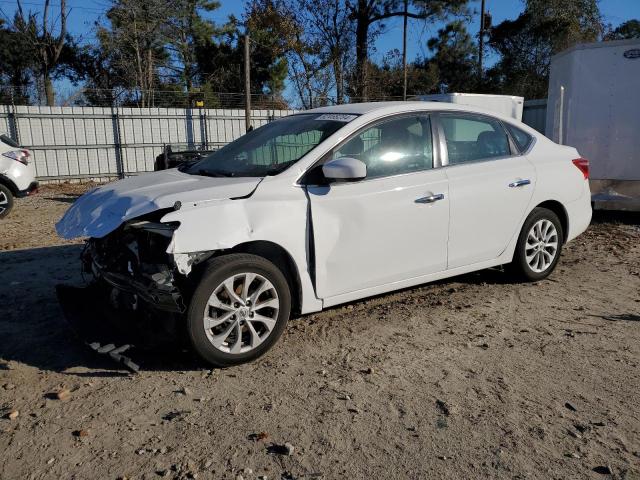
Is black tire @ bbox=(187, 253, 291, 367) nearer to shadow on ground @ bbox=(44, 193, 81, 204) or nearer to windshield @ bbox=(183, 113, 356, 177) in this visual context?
windshield @ bbox=(183, 113, 356, 177)

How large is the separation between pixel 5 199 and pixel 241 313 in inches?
309

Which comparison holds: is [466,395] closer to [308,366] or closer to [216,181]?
[308,366]

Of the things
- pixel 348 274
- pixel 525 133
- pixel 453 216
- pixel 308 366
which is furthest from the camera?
pixel 525 133

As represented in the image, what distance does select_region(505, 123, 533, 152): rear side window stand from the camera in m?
5.28

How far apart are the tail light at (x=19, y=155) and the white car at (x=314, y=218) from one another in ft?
21.2

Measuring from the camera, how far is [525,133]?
540 centimetres

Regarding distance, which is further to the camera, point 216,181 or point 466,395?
point 216,181

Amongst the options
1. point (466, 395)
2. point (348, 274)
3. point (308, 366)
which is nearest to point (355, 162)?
point (348, 274)

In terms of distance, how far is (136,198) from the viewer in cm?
374

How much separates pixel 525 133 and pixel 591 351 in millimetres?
2253

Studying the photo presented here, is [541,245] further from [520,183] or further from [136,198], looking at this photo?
[136,198]

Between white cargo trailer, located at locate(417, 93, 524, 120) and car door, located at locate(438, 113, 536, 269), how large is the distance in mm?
6472

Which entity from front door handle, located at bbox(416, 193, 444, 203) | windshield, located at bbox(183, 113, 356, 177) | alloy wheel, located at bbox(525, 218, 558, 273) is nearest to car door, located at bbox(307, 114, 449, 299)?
front door handle, located at bbox(416, 193, 444, 203)

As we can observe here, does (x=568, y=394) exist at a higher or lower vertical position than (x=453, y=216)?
lower
